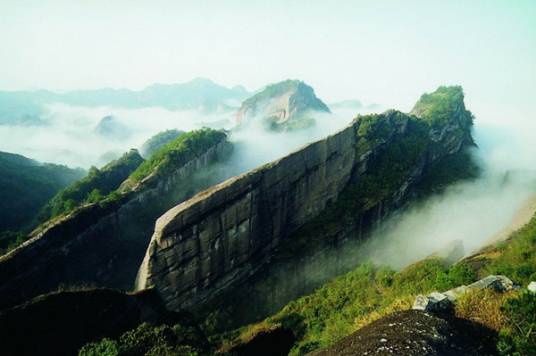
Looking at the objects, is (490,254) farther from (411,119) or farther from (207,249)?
(411,119)

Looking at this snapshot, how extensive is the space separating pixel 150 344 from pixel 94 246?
65.2 feet

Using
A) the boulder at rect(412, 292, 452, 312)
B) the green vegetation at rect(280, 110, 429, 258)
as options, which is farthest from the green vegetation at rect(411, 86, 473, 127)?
the boulder at rect(412, 292, 452, 312)

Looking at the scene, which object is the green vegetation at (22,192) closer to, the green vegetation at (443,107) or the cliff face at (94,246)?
the cliff face at (94,246)

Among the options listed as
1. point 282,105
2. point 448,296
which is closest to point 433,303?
point 448,296

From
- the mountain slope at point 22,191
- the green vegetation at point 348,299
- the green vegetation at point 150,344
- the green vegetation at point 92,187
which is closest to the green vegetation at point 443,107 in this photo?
the green vegetation at point 348,299

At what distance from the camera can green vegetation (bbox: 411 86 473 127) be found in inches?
2529

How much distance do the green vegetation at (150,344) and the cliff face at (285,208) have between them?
11.9 meters

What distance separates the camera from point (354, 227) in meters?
42.0

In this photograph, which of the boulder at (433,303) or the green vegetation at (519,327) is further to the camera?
the boulder at (433,303)

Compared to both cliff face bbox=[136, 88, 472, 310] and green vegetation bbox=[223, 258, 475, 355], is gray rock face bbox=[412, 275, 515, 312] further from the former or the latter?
cliff face bbox=[136, 88, 472, 310]

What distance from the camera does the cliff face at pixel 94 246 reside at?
27641 millimetres

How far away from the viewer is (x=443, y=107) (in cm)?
6738

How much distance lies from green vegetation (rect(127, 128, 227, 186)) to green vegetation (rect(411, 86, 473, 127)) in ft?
117

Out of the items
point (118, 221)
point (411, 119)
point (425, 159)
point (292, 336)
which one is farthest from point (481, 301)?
point (411, 119)
